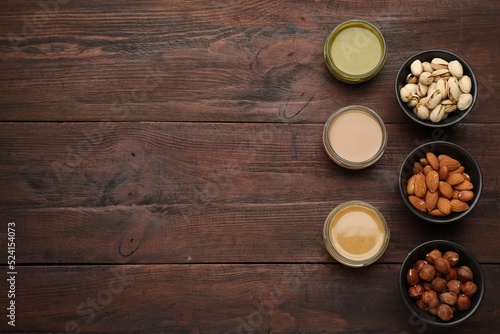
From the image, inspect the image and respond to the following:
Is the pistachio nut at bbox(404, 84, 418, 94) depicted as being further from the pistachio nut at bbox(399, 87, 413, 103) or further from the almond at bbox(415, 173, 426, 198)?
the almond at bbox(415, 173, 426, 198)

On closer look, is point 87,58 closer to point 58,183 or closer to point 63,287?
point 58,183

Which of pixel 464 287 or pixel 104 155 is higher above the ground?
pixel 104 155

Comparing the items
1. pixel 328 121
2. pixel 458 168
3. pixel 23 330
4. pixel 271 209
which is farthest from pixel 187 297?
pixel 458 168

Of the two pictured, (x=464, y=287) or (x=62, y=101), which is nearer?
(x=464, y=287)

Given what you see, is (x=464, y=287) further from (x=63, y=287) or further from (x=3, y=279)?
(x=3, y=279)

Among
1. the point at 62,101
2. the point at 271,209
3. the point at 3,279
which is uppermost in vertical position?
the point at 62,101

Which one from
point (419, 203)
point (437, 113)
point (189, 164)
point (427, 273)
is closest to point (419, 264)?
point (427, 273)

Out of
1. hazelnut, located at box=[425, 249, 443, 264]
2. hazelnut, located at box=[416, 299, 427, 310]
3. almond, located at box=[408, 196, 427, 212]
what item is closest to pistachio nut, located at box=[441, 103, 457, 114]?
almond, located at box=[408, 196, 427, 212]
